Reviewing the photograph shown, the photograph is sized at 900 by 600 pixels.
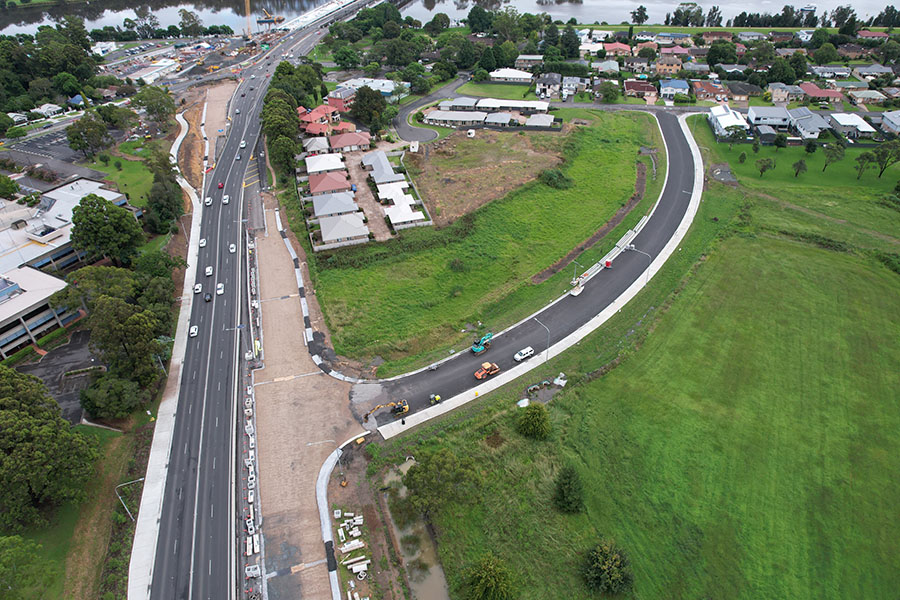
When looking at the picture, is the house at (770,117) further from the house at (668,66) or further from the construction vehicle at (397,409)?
the construction vehicle at (397,409)

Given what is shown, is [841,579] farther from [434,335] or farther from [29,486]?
[29,486]

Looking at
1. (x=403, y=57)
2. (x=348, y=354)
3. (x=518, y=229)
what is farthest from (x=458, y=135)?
(x=348, y=354)

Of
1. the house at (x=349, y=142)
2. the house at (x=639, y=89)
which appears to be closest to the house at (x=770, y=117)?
the house at (x=639, y=89)

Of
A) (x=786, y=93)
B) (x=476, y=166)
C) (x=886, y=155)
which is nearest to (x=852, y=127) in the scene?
(x=886, y=155)

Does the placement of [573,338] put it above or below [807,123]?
below

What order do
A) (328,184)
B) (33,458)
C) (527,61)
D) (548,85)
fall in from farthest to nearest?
(527,61) < (548,85) < (328,184) < (33,458)

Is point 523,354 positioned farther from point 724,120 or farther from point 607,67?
point 607,67
